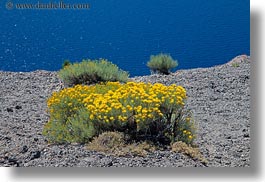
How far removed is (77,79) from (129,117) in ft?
9.08

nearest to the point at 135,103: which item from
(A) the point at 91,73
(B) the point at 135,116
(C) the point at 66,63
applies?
(B) the point at 135,116

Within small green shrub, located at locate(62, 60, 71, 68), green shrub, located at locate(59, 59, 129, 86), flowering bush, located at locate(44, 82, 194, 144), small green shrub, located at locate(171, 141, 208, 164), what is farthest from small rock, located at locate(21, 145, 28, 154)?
small green shrub, located at locate(62, 60, 71, 68)

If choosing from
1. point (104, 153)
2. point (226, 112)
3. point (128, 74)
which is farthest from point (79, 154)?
point (128, 74)

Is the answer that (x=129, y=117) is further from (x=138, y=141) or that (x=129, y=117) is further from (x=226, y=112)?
(x=226, y=112)

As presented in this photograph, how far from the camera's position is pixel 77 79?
870 centimetres

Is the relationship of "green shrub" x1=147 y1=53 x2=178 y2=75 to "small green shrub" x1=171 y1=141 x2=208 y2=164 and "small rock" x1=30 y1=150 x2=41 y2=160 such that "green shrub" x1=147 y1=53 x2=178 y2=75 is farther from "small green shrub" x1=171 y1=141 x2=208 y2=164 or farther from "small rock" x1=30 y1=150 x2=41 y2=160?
"small rock" x1=30 y1=150 x2=41 y2=160

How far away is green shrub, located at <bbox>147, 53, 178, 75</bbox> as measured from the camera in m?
9.18

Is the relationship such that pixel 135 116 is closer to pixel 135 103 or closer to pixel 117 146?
pixel 135 103

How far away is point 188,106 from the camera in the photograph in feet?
25.1

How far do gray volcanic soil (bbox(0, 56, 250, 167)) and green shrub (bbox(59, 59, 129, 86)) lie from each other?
284 millimetres

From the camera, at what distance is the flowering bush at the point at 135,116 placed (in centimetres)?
600

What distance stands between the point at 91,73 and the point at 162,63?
44.0 inches

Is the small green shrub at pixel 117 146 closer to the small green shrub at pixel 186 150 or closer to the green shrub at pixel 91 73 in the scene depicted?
the small green shrub at pixel 186 150

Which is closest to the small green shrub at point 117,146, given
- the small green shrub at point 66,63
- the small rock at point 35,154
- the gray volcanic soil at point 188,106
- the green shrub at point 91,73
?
the gray volcanic soil at point 188,106
